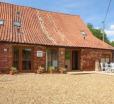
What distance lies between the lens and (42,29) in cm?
2531

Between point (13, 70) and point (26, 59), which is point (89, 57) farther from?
point (13, 70)

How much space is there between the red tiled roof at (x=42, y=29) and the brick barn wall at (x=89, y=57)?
551 millimetres

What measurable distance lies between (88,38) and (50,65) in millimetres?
5832

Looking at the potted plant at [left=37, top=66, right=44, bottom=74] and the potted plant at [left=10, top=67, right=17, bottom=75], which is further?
the potted plant at [left=37, top=66, right=44, bottom=74]

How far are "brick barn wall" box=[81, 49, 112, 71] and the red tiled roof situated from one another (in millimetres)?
551

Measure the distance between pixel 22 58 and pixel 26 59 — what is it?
437 millimetres

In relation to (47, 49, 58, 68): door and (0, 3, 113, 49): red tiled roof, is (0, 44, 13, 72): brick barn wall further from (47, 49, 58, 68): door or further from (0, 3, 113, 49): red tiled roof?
(47, 49, 58, 68): door

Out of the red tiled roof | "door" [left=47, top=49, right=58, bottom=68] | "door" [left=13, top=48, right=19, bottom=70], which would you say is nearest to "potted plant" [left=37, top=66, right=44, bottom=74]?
"door" [left=47, top=49, right=58, bottom=68]

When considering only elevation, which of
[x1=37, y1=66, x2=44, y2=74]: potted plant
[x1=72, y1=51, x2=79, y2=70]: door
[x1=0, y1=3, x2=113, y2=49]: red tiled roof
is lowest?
[x1=37, y1=66, x2=44, y2=74]: potted plant

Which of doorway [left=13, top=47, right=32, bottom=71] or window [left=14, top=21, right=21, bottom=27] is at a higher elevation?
window [left=14, top=21, right=21, bottom=27]

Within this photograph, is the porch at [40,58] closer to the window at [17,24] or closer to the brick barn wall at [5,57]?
the brick barn wall at [5,57]

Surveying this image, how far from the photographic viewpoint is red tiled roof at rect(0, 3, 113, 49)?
2298 centimetres

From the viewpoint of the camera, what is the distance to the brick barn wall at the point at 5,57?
21.6 metres

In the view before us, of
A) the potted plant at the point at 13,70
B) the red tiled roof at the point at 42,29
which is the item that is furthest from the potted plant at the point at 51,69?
the potted plant at the point at 13,70
